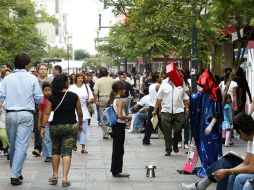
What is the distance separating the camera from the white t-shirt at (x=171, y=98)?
43.8 feet

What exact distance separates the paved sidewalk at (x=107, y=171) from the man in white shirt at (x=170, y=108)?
49cm

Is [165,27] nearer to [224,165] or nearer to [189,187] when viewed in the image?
[189,187]

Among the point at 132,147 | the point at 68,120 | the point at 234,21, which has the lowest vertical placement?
the point at 132,147

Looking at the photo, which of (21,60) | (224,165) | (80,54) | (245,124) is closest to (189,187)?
(224,165)

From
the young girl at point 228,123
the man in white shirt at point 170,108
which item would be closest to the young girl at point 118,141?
the man in white shirt at point 170,108

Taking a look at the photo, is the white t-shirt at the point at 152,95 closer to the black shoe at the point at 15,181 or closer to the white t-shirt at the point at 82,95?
the white t-shirt at the point at 82,95

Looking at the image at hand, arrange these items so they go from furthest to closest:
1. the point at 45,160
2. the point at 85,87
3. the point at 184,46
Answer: the point at 184,46
the point at 85,87
the point at 45,160

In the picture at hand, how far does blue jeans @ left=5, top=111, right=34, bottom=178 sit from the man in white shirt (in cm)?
423

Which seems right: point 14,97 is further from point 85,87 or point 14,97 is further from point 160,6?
point 160,6

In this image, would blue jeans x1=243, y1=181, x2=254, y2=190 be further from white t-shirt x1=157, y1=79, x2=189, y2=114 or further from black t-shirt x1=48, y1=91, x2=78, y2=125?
white t-shirt x1=157, y1=79, x2=189, y2=114

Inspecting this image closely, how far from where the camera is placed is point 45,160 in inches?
492

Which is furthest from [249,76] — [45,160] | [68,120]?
[68,120]

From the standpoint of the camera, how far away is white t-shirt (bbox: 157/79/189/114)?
43.8ft

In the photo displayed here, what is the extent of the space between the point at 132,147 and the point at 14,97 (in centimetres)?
601
